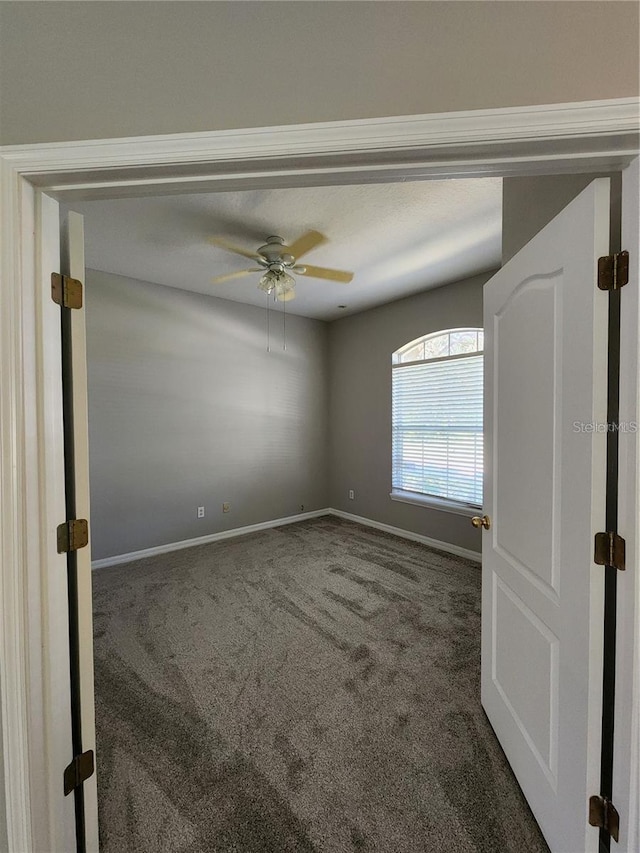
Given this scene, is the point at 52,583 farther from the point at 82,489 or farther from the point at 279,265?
the point at 279,265

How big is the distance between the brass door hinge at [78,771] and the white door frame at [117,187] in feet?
0.20

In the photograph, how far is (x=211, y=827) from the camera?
1137 millimetres

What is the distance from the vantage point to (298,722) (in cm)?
153

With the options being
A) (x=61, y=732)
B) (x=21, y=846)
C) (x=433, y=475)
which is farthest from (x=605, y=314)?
(x=433, y=475)

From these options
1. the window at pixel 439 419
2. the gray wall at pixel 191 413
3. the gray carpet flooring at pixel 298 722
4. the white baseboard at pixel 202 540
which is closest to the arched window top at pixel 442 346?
the window at pixel 439 419

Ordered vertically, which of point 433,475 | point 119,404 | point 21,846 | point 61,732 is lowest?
point 21,846

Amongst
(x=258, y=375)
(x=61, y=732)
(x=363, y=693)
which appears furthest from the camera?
(x=258, y=375)

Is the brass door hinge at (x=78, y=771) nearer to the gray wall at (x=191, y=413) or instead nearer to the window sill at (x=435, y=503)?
the gray wall at (x=191, y=413)

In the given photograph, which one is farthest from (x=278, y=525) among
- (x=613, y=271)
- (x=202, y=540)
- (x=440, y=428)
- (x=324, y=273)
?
(x=613, y=271)

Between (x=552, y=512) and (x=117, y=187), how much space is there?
153 centimetres

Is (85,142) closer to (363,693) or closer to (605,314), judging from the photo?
(605,314)

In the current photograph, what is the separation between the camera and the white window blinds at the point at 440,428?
333cm

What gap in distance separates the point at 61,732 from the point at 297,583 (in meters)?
2.05

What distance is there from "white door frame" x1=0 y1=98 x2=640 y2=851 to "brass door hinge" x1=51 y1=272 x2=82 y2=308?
39 mm
